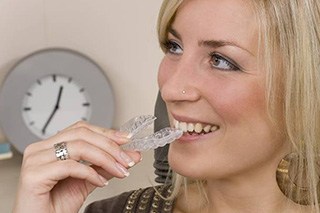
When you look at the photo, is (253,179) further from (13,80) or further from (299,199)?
(13,80)

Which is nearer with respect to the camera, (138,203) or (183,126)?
(183,126)

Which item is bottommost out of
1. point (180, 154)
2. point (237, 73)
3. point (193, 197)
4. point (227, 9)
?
point (193, 197)

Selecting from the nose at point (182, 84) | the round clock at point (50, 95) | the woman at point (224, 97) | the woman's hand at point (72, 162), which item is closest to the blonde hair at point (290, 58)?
the woman at point (224, 97)

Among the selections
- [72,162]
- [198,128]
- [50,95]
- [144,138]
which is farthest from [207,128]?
[50,95]

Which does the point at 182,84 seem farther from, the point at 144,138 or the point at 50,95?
the point at 50,95

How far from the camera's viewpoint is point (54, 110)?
2219mm

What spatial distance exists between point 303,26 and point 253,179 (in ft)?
1.10

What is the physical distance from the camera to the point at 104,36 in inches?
88.0

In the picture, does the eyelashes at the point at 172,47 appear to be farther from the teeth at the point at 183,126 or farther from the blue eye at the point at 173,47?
the teeth at the point at 183,126

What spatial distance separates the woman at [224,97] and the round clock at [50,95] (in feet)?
2.86

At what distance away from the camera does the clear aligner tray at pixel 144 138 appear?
1.26m

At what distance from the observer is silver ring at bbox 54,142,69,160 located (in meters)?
1.25

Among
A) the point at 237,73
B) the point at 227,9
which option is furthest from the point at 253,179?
the point at 227,9

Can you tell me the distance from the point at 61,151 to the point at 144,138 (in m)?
0.16
